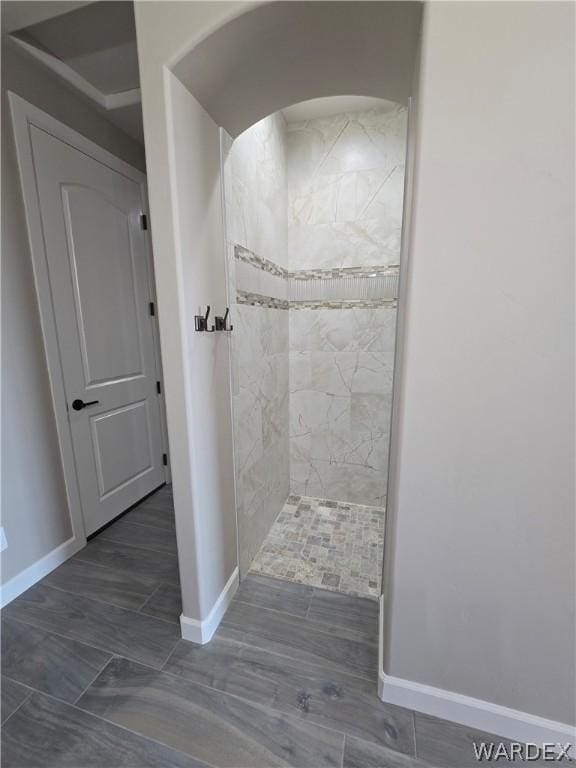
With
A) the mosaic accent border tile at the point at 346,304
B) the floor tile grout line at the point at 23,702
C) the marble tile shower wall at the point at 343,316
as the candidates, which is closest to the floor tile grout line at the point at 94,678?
the floor tile grout line at the point at 23,702

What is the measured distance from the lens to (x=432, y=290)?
2.97 ft

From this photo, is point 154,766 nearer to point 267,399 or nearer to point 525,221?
point 267,399

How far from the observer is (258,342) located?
1.93m

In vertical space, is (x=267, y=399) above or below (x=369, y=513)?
above

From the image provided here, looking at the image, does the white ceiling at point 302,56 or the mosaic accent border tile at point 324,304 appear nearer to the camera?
the white ceiling at point 302,56

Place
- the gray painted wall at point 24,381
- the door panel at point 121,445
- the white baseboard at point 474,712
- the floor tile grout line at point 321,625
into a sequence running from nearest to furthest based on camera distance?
the white baseboard at point 474,712 → the floor tile grout line at point 321,625 → the gray painted wall at point 24,381 → the door panel at point 121,445

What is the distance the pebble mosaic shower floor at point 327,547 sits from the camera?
1824mm

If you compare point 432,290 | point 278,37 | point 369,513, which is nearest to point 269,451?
point 369,513

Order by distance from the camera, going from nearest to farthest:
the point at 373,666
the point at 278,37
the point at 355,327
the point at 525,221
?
the point at 525,221 → the point at 278,37 → the point at 373,666 → the point at 355,327

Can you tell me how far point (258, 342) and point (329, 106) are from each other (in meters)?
1.61

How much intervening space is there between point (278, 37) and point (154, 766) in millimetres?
2311

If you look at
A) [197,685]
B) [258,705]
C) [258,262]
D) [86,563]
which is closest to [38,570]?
[86,563]

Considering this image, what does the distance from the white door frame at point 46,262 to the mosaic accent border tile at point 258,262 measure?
3.44 feet

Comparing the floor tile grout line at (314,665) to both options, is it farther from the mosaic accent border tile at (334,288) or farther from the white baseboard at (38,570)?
the mosaic accent border tile at (334,288)
